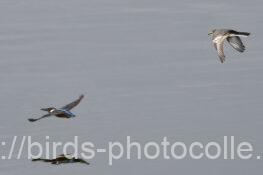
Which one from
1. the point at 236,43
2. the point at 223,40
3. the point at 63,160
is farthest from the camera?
the point at 236,43

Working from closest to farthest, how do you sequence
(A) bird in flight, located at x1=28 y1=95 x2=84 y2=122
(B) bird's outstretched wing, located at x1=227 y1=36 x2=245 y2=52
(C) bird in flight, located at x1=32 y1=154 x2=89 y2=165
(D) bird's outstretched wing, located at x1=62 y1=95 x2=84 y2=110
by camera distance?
1. (C) bird in flight, located at x1=32 y1=154 x2=89 y2=165
2. (A) bird in flight, located at x1=28 y1=95 x2=84 y2=122
3. (D) bird's outstretched wing, located at x1=62 y1=95 x2=84 y2=110
4. (B) bird's outstretched wing, located at x1=227 y1=36 x2=245 y2=52

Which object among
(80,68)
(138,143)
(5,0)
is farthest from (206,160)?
(5,0)

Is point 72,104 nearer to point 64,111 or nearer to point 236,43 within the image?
point 64,111

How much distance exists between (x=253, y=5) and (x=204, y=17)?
1263 mm

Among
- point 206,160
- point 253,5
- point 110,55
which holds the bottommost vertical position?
point 206,160

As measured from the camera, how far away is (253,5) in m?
26.0

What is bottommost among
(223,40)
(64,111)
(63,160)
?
(63,160)

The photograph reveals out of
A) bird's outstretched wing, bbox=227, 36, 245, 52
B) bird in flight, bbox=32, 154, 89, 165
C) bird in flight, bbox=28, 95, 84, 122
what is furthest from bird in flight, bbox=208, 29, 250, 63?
bird in flight, bbox=32, 154, 89, 165

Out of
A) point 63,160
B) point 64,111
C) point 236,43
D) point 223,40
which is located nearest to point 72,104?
point 64,111

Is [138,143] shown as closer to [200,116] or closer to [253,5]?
→ [200,116]

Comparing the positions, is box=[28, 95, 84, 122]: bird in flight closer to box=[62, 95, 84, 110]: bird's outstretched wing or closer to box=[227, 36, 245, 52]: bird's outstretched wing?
box=[62, 95, 84, 110]: bird's outstretched wing

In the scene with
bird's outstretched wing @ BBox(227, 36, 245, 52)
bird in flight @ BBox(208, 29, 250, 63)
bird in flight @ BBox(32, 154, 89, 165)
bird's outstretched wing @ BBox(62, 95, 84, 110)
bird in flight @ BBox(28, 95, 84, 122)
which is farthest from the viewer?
bird's outstretched wing @ BBox(227, 36, 245, 52)

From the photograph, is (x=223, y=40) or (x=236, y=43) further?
(x=236, y=43)

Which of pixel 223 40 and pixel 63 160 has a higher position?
pixel 223 40
